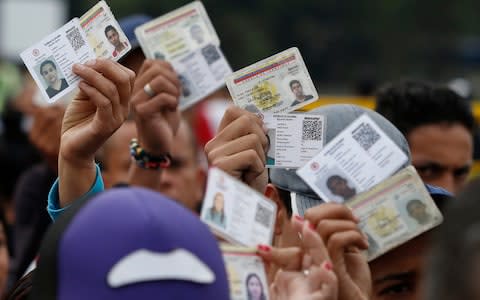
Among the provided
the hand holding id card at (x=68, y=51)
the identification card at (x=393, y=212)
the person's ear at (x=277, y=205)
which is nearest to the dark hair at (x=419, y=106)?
the person's ear at (x=277, y=205)

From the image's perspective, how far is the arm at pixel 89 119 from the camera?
11.9 ft

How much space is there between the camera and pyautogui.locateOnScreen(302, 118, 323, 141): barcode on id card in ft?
11.6

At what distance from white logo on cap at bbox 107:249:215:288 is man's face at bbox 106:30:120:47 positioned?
4.13 ft

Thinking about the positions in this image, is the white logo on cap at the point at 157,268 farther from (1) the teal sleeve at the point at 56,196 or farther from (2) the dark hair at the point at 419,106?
(2) the dark hair at the point at 419,106

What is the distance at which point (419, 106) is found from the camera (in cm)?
580

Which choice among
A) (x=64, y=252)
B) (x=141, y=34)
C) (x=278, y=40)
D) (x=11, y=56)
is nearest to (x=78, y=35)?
(x=141, y=34)

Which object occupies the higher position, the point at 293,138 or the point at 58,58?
the point at 58,58

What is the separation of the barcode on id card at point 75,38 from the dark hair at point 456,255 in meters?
1.73

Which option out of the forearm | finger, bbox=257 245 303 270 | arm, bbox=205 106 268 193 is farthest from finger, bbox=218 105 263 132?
finger, bbox=257 245 303 270

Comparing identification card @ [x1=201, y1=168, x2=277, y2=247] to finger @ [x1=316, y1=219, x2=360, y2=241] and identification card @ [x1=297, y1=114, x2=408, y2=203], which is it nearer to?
finger @ [x1=316, y1=219, x2=360, y2=241]

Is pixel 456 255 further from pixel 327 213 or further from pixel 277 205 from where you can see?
pixel 277 205

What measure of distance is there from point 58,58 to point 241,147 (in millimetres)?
557

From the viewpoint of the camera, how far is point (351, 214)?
309 cm

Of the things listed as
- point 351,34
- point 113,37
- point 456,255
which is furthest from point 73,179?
point 351,34
